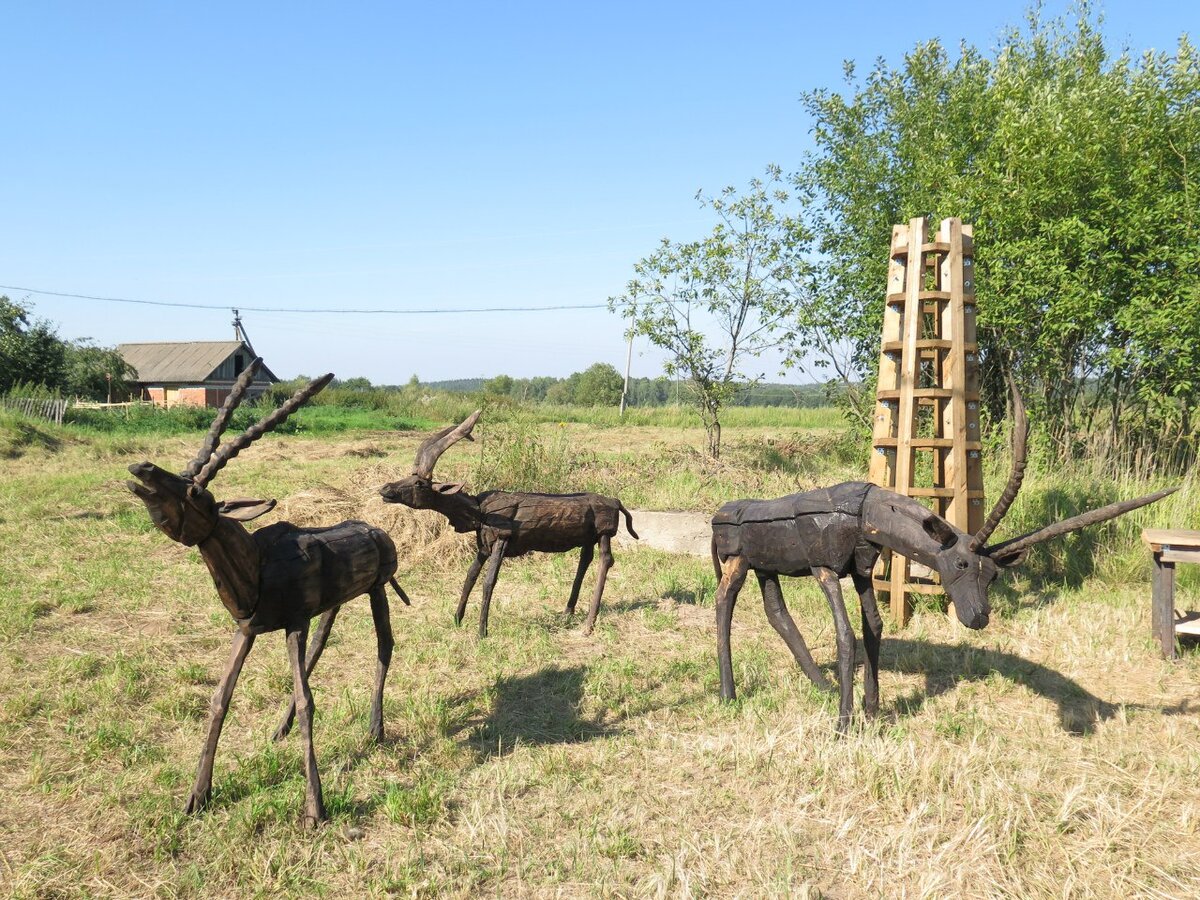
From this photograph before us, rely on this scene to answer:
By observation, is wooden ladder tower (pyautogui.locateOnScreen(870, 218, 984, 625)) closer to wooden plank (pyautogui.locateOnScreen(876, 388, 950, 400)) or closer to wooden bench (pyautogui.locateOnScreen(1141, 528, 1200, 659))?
wooden plank (pyautogui.locateOnScreen(876, 388, 950, 400))

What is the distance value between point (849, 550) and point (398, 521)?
21.7ft

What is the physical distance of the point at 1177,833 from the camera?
11.9 feet

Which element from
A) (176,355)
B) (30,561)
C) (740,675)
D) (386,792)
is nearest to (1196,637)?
(740,675)

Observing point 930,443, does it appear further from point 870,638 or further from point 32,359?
point 32,359

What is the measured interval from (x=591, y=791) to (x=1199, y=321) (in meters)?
8.90

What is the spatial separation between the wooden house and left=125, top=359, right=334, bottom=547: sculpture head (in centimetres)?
3742

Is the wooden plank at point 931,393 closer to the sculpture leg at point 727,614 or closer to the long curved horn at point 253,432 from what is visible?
the sculpture leg at point 727,614

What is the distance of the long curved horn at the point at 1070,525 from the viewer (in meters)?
3.29

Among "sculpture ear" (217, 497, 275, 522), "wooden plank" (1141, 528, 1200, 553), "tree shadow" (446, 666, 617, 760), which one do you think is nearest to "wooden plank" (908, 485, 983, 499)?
"wooden plank" (1141, 528, 1200, 553)

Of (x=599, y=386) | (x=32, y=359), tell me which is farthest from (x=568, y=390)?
(x=32, y=359)

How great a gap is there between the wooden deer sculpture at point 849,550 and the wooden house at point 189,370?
122ft

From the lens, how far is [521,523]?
268 inches

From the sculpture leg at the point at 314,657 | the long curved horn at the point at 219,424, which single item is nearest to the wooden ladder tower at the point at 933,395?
the sculpture leg at the point at 314,657

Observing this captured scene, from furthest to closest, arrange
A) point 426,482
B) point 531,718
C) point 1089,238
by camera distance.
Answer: point 1089,238 → point 426,482 → point 531,718
